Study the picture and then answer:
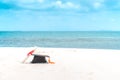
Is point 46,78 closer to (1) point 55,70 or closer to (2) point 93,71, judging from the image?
(1) point 55,70


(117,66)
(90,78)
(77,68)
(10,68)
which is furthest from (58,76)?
(117,66)

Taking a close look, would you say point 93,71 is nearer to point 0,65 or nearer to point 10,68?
point 10,68

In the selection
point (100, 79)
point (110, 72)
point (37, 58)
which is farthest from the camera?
point (37, 58)

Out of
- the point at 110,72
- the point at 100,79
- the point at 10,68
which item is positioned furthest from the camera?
the point at 10,68

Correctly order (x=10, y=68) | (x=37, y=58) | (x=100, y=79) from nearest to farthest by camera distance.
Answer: (x=100, y=79)
(x=10, y=68)
(x=37, y=58)

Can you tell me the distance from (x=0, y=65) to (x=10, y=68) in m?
0.76

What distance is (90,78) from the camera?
296 inches

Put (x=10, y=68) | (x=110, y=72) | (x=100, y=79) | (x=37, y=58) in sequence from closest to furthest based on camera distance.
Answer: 1. (x=100, y=79)
2. (x=110, y=72)
3. (x=10, y=68)
4. (x=37, y=58)

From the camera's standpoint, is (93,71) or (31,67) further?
(31,67)

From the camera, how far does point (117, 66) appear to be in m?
9.70

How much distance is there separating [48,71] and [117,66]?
278 cm

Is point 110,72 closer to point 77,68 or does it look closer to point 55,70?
point 77,68

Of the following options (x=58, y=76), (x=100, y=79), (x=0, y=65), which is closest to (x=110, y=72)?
(x=100, y=79)

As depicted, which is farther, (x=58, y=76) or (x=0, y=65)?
(x=0, y=65)
